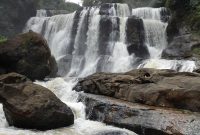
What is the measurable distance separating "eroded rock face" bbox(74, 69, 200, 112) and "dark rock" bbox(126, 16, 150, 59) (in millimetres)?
11907

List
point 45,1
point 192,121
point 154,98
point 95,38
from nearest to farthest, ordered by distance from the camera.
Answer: point 192,121 → point 154,98 → point 95,38 → point 45,1

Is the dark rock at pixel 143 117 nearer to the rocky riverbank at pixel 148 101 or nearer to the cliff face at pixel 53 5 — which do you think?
the rocky riverbank at pixel 148 101

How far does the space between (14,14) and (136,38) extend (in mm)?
17681

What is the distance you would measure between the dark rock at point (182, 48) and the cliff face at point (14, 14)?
20.6 meters

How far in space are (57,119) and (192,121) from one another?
4.57 metres

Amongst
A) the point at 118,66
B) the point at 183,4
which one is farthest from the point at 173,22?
the point at 118,66

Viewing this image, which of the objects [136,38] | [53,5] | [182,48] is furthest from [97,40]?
[53,5]

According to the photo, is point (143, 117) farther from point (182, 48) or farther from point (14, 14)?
point (14, 14)

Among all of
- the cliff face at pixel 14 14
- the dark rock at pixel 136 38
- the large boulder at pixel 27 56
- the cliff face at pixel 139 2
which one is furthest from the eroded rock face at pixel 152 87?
the cliff face at pixel 14 14

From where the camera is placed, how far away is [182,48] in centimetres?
2481

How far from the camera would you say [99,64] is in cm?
2973

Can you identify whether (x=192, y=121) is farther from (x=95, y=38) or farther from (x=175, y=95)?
(x=95, y=38)

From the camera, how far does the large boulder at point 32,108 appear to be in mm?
12352

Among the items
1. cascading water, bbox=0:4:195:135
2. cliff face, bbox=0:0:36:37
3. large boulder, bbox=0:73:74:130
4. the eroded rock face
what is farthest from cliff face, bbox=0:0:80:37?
large boulder, bbox=0:73:74:130
